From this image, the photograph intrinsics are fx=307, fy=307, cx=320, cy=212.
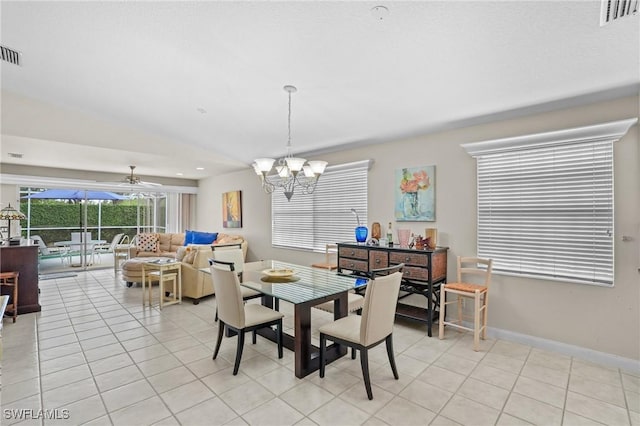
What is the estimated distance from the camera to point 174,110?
4188 mm

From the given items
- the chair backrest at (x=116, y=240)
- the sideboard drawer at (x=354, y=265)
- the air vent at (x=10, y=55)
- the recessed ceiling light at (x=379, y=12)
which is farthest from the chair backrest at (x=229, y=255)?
the chair backrest at (x=116, y=240)

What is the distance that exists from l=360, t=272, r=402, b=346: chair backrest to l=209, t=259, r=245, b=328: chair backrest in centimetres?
107

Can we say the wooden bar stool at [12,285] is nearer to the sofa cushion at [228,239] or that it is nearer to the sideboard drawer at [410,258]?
the sofa cushion at [228,239]

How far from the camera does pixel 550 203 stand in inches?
125

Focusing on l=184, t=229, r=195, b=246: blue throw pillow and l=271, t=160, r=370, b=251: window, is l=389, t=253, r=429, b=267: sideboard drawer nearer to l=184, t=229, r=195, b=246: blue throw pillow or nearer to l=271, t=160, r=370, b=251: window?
l=271, t=160, r=370, b=251: window

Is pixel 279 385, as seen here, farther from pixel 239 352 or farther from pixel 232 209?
pixel 232 209

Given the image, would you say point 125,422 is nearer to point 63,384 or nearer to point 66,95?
point 63,384

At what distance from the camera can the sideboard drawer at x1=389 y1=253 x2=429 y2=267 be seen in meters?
3.57

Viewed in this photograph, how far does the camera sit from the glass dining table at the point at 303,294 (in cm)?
265

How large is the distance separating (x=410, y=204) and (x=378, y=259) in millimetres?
896

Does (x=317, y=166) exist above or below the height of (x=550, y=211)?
above

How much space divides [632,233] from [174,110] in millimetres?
5254

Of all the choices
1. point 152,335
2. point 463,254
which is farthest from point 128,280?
point 463,254

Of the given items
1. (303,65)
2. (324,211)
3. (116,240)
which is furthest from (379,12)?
(116,240)
